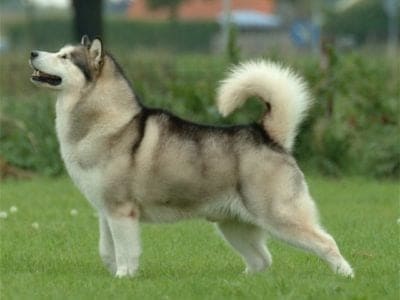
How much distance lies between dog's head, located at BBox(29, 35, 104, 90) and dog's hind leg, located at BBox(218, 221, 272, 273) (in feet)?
4.95

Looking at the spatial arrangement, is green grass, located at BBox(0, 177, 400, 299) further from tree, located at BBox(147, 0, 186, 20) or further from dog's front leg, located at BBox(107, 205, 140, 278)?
tree, located at BBox(147, 0, 186, 20)

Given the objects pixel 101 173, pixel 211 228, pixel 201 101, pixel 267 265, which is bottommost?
pixel 201 101

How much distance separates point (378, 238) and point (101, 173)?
3.33 metres

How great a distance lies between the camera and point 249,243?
9.77 m

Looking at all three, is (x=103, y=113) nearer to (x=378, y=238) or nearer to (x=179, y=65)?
(x=378, y=238)

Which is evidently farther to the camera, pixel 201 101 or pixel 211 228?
pixel 201 101

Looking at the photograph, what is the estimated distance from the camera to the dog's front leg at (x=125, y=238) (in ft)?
30.7

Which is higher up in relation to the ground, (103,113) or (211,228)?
(103,113)

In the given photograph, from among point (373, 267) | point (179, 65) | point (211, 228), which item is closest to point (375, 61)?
point (179, 65)

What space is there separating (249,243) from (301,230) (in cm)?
70

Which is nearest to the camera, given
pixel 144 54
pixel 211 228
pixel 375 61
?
pixel 211 228

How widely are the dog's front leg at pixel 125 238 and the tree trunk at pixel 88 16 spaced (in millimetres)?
19903

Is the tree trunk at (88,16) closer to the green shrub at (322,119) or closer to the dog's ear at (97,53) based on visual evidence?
the green shrub at (322,119)

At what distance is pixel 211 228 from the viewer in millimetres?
12742
